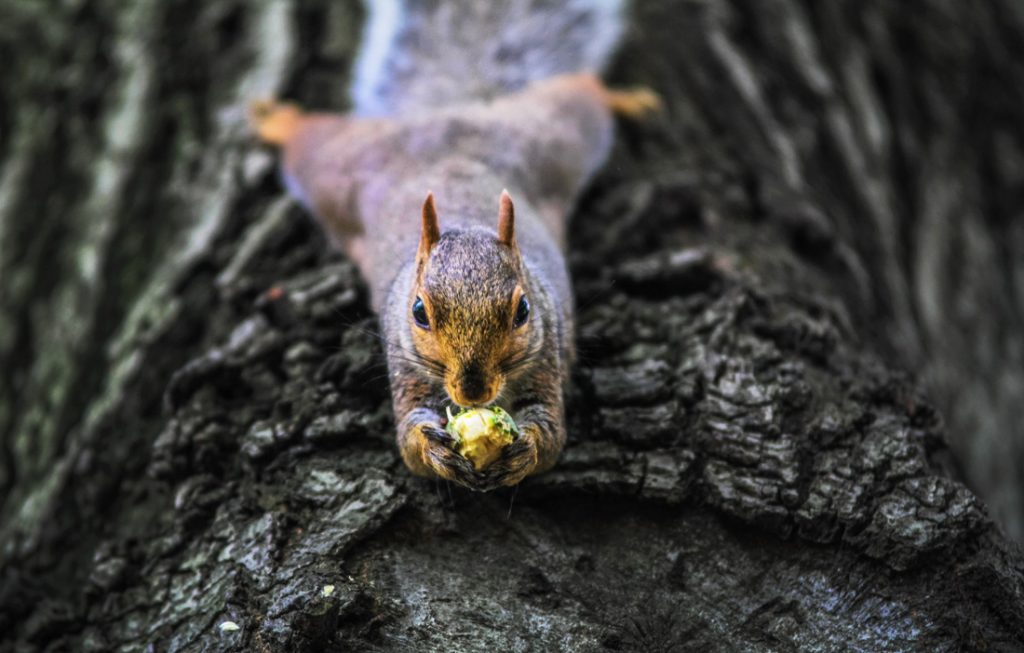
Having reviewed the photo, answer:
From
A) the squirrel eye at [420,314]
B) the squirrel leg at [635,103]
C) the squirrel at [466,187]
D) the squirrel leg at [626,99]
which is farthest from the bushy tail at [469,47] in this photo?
the squirrel eye at [420,314]

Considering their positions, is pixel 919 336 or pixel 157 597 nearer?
pixel 157 597

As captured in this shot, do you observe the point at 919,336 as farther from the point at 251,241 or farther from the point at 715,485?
the point at 251,241

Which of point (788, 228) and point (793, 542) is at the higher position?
point (788, 228)

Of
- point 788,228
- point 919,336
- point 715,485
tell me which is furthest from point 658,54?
point 715,485

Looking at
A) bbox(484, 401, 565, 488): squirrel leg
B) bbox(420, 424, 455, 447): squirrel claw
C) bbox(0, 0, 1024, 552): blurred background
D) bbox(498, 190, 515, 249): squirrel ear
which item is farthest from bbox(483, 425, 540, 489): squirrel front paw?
bbox(0, 0, 1024, 552): blurred background

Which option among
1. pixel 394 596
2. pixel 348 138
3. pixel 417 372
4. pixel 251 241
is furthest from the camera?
pixel 348 138

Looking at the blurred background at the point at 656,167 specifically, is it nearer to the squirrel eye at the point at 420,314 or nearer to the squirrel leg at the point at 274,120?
the squirrel leg at the point at 274,120

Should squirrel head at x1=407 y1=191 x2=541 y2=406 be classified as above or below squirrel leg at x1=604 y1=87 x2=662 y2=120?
below

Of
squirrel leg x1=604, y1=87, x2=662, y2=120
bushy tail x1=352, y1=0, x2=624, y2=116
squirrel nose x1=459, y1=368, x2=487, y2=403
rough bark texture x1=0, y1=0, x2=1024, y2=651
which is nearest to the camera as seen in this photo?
rough bark texture x1=0, y1=0, x2=1024, y2=651

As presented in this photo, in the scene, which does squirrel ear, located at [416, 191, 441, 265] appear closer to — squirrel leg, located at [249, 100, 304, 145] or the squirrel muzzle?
the squirrel muzzle
